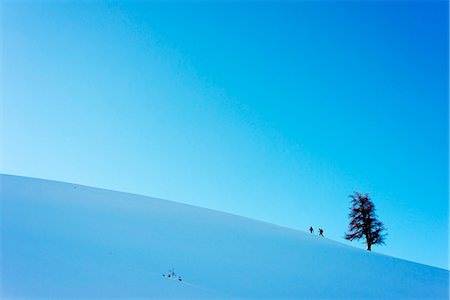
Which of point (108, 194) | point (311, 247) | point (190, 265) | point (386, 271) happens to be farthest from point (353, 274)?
point (108, 194)

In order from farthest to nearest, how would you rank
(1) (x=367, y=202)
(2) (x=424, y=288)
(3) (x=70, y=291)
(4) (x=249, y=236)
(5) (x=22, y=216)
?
(1) (x=367, y=202) < (4) (x=249, y=236) < (2) (x=424, y=288) < (5) (x=22, y=216) < (3) (x=70, y=291)

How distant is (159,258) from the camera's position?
11.0 meters

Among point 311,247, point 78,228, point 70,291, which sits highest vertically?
point 311,247

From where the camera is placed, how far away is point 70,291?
791 centimetres

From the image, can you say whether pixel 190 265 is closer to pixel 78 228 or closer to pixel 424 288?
pixel 78 228

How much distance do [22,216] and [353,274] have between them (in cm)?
1044

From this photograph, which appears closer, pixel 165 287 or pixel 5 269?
pixel 5 269

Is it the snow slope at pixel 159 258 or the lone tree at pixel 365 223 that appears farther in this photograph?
the lone tree at pixel 365 223

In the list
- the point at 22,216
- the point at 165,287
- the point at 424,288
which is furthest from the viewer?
the point at 424,288

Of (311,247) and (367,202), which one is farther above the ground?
(367,202)

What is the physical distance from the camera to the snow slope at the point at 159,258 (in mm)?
8672

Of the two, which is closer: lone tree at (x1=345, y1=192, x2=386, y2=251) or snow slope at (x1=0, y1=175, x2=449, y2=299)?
snow slope at (x1=0, y1=175, x2=449, y2=299)

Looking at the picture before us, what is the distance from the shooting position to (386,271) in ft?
47.9

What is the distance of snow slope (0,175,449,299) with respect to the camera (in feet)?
28.5
